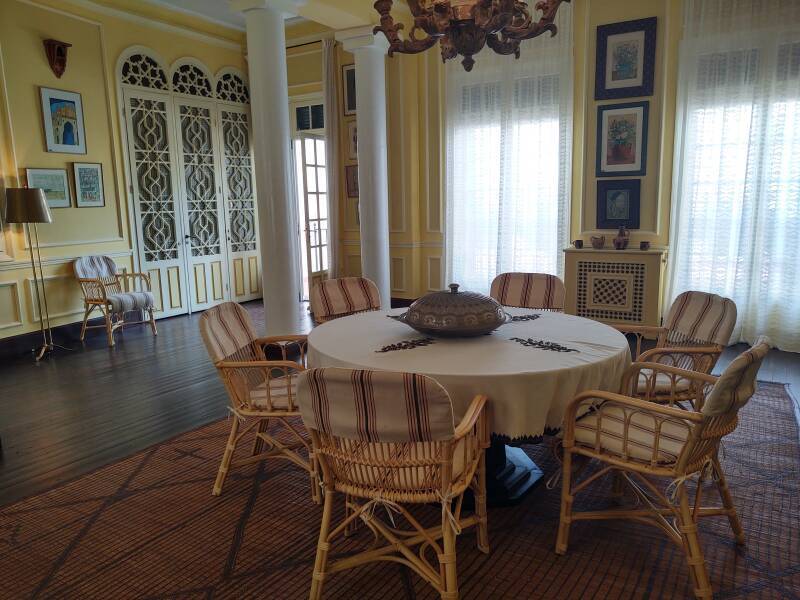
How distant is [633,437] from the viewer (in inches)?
84.0

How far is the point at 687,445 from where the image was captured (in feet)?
6.34

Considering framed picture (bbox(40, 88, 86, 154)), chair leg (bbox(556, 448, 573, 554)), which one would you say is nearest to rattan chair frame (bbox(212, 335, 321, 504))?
chair leg (bbox(556, 448, 573, 554))

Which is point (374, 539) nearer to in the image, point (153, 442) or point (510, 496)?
point (510, 496)

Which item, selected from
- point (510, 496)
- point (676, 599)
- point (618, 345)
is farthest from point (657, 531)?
point (618, 345)

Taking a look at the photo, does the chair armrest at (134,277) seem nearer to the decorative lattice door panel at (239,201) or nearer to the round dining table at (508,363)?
the decorative lattice door panel at (239,201)

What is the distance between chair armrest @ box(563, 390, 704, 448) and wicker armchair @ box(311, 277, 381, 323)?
1.79 metres

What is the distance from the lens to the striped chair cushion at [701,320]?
2.70 metres

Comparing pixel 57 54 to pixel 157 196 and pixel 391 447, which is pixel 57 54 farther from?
pixel 391 447

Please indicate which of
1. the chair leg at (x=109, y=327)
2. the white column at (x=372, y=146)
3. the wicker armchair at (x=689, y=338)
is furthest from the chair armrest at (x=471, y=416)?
the chair leg at (x=109, y=327)

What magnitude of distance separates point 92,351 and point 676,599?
5190 millimetres

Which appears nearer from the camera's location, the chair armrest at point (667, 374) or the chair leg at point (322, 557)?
the chair leg at point (322, 557)

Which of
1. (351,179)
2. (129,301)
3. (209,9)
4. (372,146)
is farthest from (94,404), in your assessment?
(209,9)

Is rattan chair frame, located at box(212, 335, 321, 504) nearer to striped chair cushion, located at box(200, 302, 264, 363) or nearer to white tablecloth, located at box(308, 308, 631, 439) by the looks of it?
striped chair cushion, located at box(200, 302, 264, 363)

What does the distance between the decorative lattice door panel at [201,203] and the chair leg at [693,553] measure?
249 inches
